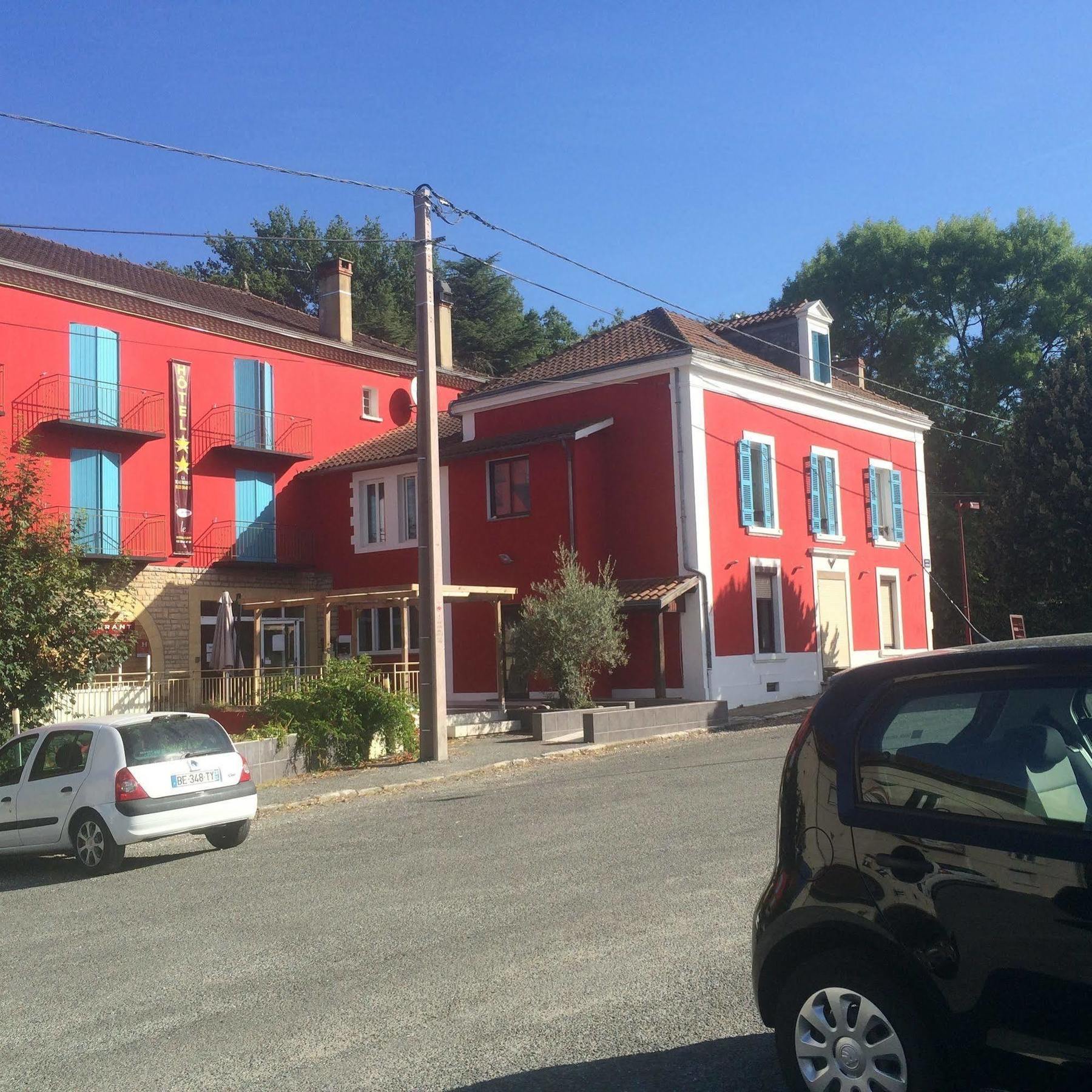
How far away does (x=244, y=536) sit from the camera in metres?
31.7

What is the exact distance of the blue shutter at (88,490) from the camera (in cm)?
2784

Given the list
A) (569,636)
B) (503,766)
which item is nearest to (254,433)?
(569,636)

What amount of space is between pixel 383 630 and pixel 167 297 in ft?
34.4

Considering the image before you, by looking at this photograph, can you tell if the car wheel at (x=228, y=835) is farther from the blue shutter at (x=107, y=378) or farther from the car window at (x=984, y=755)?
the blue shutter at (x=107, y=378)

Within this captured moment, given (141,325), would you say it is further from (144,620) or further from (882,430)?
(882,430)

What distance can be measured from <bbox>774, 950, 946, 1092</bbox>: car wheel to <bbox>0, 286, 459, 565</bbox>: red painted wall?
25.4m

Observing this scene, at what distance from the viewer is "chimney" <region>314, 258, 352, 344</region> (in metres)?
36.7

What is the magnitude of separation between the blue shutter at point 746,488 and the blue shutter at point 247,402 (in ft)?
41.9

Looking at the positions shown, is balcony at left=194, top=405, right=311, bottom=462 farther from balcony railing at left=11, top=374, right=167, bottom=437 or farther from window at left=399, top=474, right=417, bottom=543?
window at left=399, top=474, right=417, bottom=543

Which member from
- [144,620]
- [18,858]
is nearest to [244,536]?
[144,620]

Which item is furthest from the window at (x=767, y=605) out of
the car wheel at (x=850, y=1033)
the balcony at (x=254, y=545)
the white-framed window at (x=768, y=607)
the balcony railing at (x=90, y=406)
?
the car wheel at (x=850, y=1033)

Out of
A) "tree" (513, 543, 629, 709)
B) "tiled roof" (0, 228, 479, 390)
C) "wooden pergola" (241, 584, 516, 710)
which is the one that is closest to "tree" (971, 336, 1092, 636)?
"tree" (513, 543, 629, 709)

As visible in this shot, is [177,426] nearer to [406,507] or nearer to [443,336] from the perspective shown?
[406,507]

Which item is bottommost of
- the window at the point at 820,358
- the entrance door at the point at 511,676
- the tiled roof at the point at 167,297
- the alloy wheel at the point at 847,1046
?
the alloy wheel at the point at 847,1046
